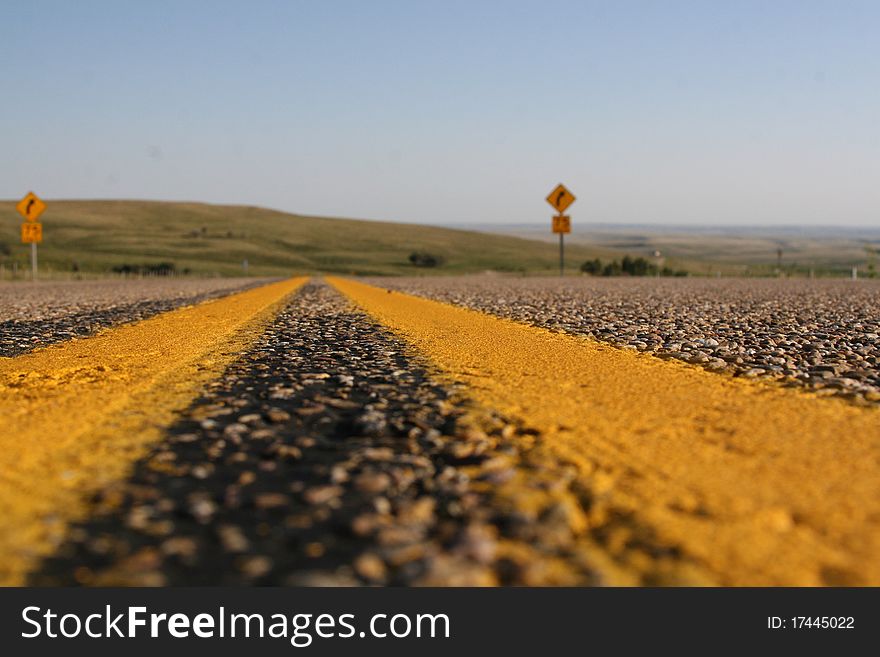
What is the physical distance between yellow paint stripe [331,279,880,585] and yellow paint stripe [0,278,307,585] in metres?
1.65

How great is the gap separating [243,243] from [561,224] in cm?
7742

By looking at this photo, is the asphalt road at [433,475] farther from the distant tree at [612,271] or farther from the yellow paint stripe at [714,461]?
the distant tree at [612,271]

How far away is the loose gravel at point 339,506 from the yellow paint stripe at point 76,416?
11 centimetres

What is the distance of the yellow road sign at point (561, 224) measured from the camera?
41375mm

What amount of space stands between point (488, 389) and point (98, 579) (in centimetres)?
297

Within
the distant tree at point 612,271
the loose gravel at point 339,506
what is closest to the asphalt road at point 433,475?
the loose gravel at point 339,506

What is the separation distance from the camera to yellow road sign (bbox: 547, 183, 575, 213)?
38500 millimetres

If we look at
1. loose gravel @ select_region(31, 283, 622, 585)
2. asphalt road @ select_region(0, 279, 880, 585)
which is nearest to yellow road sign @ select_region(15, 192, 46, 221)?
asphalt road @ select_region(0, 279, 880, 585)

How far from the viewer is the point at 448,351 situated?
6.78m

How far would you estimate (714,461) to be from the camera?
3.02 m

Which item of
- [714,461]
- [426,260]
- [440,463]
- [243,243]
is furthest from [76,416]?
[243,243]

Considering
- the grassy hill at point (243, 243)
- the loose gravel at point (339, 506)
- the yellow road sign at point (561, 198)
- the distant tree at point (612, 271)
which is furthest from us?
the grassy hill at point (243, 243)

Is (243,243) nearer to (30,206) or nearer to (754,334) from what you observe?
(30,206)

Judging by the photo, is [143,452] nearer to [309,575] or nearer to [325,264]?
[309,575]
